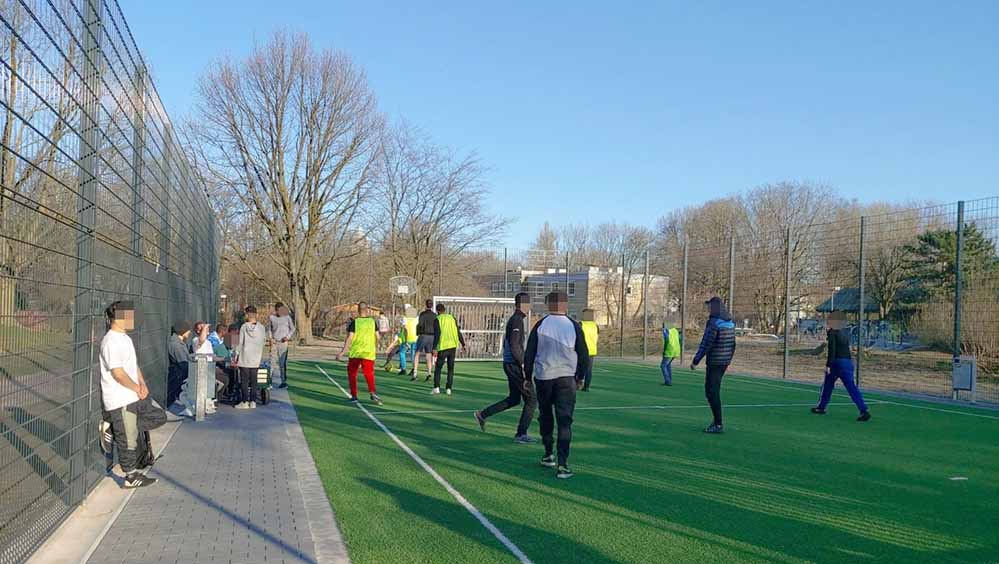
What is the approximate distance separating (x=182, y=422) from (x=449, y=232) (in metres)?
30.1

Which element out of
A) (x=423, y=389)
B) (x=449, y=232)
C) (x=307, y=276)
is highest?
(x=449, y=232)

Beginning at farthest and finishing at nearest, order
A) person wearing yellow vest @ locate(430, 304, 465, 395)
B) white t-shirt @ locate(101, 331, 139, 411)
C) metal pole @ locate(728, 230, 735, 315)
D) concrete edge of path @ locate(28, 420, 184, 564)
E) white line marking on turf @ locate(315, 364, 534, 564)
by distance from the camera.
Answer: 1. metal pole @ locate(728, 230, 735, 315)
2. person wearing yellow vest @ locate(430, 304, 465, 395)
3. white t-shirt @ locate(101, 331, 139, 411)
4. white line marking on turf @ locate(315, 364, 534, 564)
5. concrete edge of path @ locate(28, 420, 184, 564)

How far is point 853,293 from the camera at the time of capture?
22000mm

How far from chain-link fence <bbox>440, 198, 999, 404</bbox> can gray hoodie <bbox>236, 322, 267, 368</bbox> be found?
42.9ft

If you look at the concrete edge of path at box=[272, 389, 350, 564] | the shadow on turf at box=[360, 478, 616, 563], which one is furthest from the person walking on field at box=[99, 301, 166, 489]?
the shadow on turf at box=[360, 478, 616, 563]

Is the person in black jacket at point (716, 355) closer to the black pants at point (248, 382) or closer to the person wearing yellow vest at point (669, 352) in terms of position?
the black pants at point (248, 382)

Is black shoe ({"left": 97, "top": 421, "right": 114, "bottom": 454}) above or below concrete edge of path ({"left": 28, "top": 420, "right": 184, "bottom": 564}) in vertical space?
above

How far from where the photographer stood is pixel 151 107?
34.1ft

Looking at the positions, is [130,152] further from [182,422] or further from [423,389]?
[423,389]

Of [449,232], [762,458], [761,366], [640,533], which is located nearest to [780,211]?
[449,232]

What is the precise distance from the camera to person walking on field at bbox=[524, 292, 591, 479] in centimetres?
799

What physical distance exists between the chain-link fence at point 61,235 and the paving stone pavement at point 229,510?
600mm

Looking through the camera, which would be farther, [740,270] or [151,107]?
[740,270]

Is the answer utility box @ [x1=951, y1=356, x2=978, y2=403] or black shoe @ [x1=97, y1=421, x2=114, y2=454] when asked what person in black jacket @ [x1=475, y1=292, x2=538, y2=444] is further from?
utility box @ [x1=951, y1=356, x2=978, y2=403]
